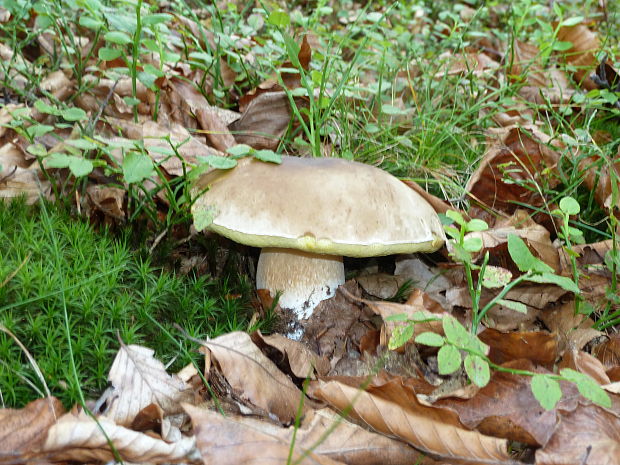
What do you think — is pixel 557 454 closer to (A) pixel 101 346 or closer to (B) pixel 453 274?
(B) pixel 453 274

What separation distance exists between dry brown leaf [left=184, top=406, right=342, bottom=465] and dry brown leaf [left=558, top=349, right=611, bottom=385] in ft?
2.88

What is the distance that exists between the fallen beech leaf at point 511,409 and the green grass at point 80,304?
0.84 metres

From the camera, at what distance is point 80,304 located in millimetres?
1619

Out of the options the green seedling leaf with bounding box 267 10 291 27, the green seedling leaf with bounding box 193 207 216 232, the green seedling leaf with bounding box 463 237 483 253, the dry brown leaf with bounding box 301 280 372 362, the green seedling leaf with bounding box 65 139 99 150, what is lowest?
the dry brown leaf with bounding box 301 280 372 362

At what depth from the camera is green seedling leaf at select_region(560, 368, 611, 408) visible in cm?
128

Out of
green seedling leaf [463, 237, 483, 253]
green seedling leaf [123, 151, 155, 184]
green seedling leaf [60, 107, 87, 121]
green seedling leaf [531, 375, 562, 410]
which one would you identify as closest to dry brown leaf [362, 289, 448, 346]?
green seedling leaf [463, 237, 483, 253]

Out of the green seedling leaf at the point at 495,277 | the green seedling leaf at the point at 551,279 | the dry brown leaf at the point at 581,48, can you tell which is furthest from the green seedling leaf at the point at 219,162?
the dry brown leaf at the point at 581,48

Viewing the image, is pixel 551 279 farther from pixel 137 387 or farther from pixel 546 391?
pixel 137 387

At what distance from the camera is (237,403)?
154 cm

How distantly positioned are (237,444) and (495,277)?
3.24 ft

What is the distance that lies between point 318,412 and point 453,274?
1156 millimetres

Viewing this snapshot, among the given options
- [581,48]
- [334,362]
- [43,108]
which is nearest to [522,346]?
[334,362]

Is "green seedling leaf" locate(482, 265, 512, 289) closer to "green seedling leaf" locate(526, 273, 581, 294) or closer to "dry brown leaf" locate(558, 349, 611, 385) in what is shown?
"green seedling leaf" locate(526, 273, 581, 294)

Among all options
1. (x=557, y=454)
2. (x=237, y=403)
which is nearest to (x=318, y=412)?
(x=237, y=403)
